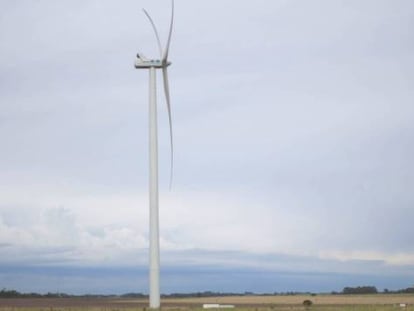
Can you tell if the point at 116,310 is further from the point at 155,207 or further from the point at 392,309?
the point at 392,309

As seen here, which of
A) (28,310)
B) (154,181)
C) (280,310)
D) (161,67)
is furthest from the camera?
(161,67)

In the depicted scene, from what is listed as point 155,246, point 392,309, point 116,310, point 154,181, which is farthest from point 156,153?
point 392,309

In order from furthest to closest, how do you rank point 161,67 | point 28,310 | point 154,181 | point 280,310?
point 161,67
point 154,181
point 280,310
point 28,310

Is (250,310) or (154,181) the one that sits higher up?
(154,181)

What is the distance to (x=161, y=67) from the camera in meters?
68.1

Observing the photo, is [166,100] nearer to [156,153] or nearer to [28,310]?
[156,153]

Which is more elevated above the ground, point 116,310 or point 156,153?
point 156,153

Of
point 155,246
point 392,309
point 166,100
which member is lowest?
point 392,309

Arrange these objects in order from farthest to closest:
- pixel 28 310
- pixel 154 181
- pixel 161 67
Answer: pixel 161 67, pixel 154 181, pixel 28 310

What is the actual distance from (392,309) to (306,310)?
26.3 feet

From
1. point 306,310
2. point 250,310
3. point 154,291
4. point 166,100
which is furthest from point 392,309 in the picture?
point 166,100

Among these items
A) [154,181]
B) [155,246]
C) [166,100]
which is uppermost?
[166,100]

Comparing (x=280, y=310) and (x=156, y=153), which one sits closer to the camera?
(x=280, y=310)

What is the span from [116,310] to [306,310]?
48.7 feet
